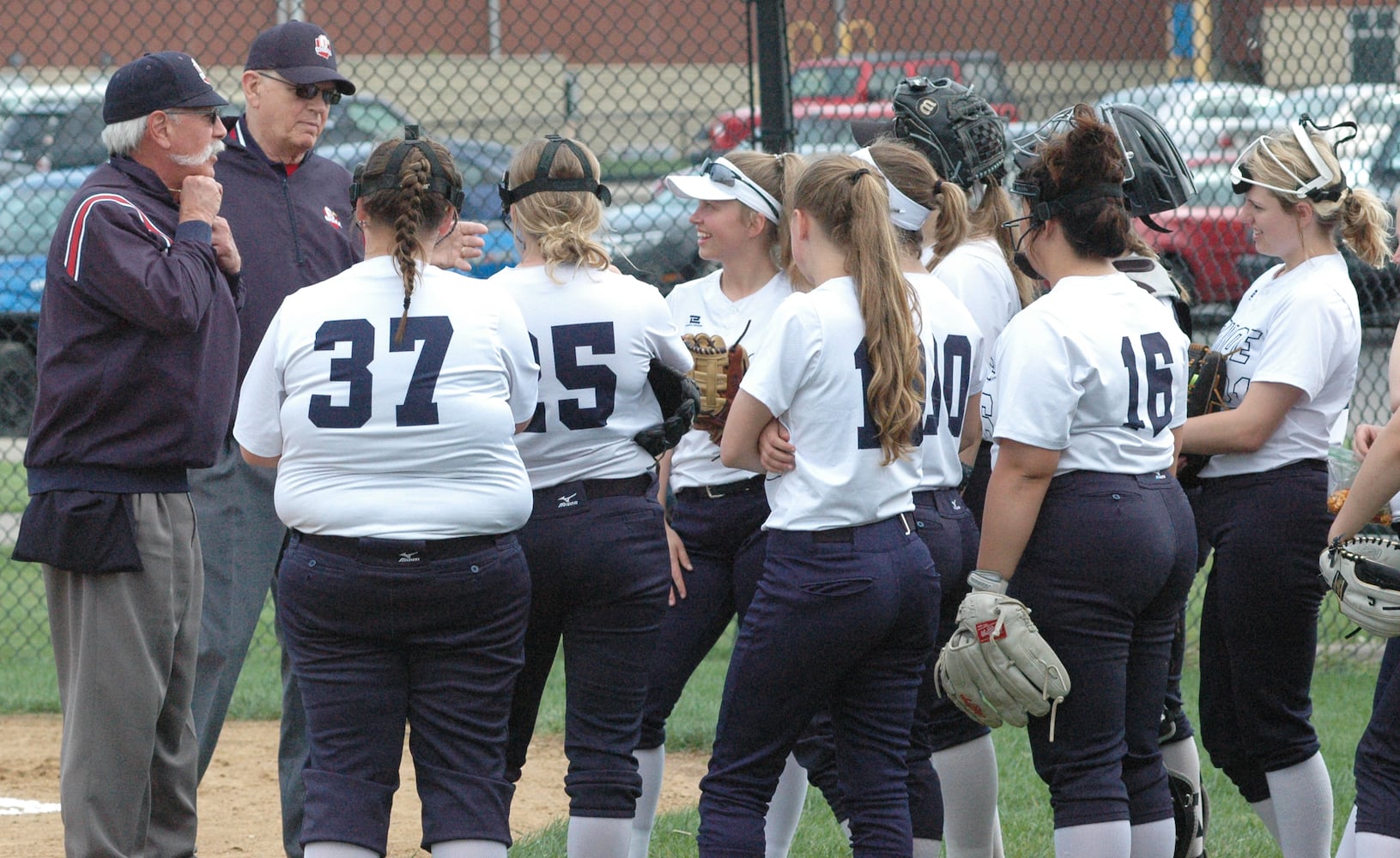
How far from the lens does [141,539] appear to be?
3480mm

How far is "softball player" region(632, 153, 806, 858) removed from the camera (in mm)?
3871

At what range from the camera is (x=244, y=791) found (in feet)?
16.5

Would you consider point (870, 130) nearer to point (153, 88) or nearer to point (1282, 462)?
point (1282, 462)

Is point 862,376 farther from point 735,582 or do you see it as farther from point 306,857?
point 306,857

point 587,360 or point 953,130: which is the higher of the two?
point 953,130

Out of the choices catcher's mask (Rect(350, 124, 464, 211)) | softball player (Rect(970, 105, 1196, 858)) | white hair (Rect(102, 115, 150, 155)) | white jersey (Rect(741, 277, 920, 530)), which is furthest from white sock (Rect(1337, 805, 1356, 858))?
white hair (Rect(102, 115, 150, 155))

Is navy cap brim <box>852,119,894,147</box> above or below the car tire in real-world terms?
above

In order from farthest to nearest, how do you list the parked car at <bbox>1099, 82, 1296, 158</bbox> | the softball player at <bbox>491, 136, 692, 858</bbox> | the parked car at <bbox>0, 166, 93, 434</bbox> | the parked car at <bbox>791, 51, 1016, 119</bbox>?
the parked car at <bbox>791, 51, 1016, 119</bbox> → the parked car at <bbox>1099, 82, 1296, 158</bbox> → the parked car at <bbox>0, 166, 93, 434</bbox> → the softball player at <bbox>491, 136, 692, 858</bbox>

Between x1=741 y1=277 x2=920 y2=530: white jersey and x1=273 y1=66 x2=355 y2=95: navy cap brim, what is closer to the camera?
x1=741 y1=277 x2=920 y2=530: white jersey

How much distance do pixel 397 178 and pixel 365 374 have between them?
43 cm

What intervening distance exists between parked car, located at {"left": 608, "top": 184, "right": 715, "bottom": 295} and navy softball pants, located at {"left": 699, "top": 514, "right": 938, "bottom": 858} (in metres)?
6.29

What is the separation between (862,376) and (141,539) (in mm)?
1650

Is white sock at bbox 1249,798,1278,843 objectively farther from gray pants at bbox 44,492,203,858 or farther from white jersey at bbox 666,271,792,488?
gray pants at bbox 44,492,203,858

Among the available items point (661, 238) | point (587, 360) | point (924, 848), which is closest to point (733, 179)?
point (587, 360)
